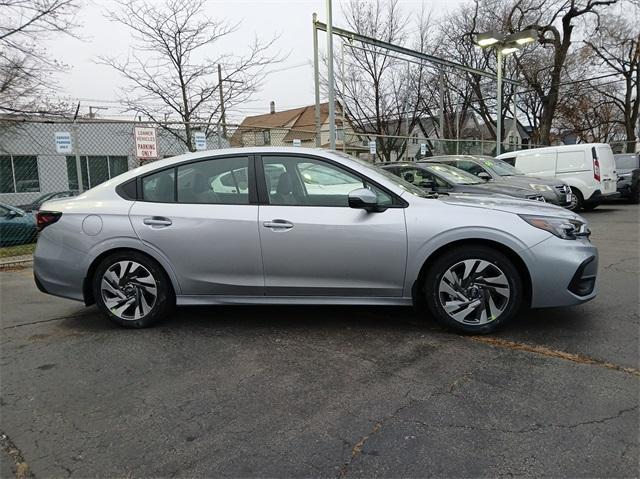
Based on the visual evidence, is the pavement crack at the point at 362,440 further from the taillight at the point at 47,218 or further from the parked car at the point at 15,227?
the parked car at the point at 15,227

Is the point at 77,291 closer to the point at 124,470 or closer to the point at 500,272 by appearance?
the point at 124,470

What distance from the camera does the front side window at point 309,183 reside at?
3.96 meters

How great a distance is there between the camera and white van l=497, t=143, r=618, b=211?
12344mm

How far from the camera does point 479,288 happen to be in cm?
377

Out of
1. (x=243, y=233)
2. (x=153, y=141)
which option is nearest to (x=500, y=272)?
(x=243, y=233)

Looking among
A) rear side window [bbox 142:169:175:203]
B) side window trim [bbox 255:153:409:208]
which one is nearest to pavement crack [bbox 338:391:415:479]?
side window trim [bbox 255:153:409:208]

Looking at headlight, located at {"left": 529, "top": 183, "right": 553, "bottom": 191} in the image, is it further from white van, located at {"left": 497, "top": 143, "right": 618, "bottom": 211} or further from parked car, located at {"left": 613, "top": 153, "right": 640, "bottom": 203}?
parked car, located at {"left": 613, "top": 153, "right": 640, "bottom": 203}

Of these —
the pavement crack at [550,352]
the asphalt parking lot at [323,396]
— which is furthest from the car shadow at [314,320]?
the pavement crack at [550,352]

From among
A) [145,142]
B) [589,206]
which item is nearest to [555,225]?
[145,142]

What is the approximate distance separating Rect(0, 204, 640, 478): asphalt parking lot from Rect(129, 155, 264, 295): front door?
19.6 inches

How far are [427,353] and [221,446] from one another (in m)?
1.71

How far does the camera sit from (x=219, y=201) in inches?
161

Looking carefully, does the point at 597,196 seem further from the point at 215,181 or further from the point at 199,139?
the point at 215,181

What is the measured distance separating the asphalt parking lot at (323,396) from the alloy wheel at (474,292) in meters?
0.21
